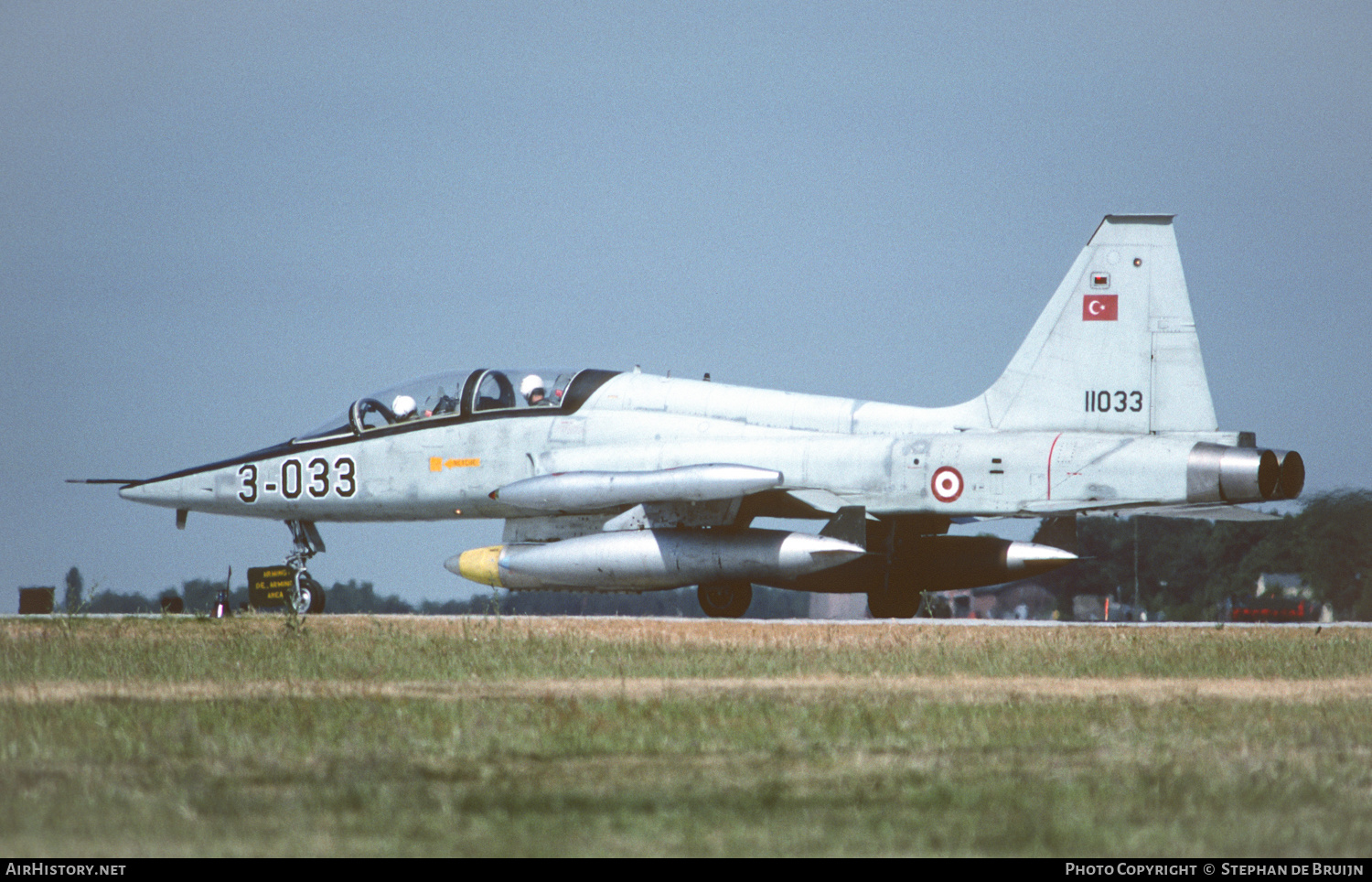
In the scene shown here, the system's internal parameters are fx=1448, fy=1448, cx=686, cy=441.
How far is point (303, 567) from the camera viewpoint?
23.7 metres

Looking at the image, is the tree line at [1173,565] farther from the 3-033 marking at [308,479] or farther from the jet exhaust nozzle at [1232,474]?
the 3-033 marking at [308,479]

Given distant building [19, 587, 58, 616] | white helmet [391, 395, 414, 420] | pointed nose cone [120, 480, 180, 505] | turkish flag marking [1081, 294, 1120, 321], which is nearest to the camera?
turkish flag marking [1081, 294, 1120, 321]

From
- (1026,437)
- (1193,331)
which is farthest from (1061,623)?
(1193,331)

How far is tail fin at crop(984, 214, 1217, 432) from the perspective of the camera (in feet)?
60.1

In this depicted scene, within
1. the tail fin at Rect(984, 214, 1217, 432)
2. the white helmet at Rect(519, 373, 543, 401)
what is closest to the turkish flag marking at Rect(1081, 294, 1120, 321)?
the tail fin at Rect(984, 214, 1217, 432)

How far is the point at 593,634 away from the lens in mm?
16828

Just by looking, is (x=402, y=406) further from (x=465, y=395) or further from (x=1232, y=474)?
(x=1232, y=474)

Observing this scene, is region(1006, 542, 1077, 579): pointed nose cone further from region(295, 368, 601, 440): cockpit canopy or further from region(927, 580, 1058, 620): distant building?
region(927, 580, 1058, 620): distant building

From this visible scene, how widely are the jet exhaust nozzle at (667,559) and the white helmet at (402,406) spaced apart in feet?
11.0

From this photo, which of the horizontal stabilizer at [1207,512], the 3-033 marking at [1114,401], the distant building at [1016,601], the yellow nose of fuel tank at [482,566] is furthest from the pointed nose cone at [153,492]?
the distant building at [1016,601]

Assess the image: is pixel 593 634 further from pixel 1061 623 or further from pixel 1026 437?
pixel 1061 623

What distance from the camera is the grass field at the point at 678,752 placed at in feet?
17.4

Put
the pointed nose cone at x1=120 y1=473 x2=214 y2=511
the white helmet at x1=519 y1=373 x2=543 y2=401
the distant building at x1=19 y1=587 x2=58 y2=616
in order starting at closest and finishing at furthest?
1. the white helmet at x1=519 y1=373 x2=543 y2=401
2. the pointed nose cone at x1=120 y1=473 x2=214 y2=511
3. the distant building at x1=19 y1=587 x2=58 y2=616

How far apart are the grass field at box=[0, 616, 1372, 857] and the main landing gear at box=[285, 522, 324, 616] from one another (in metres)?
8.98
